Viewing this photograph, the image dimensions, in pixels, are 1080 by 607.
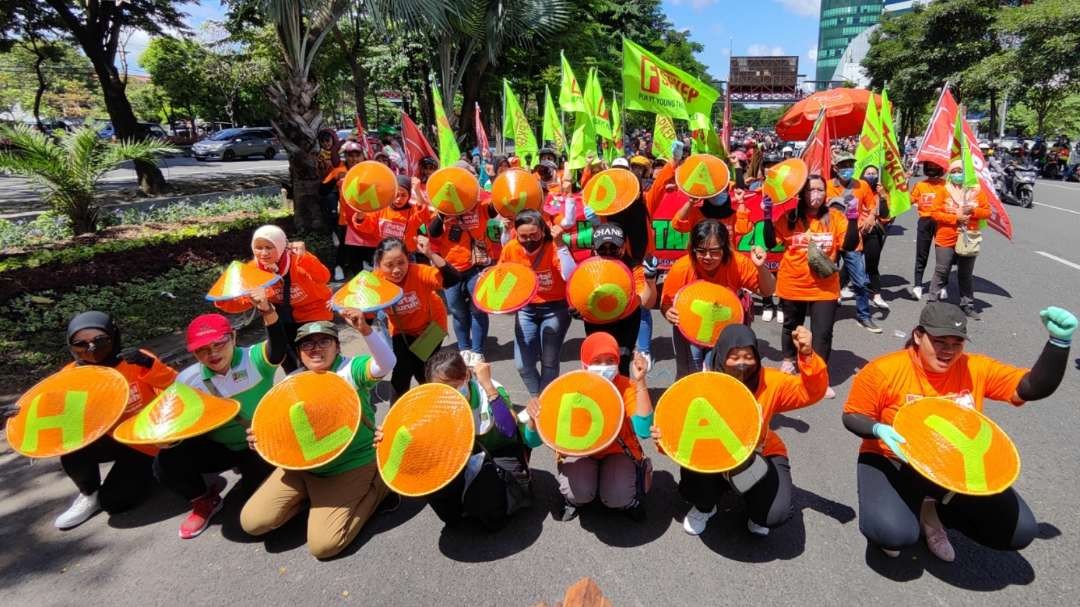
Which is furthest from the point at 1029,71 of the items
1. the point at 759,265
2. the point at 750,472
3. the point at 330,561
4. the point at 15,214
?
the point at 15,214

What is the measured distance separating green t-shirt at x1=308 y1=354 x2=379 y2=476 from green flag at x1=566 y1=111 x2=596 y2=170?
16.9 ft

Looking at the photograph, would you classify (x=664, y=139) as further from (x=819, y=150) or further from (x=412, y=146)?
(x=412, y=146)

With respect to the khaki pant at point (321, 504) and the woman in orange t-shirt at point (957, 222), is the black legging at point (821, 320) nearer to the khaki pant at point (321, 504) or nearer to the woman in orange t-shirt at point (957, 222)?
the woman in orange t-shirt at point (957, 222)

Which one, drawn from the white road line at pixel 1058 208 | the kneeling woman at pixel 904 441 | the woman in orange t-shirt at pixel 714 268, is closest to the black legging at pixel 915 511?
the kneeling woman at pixel 904 441

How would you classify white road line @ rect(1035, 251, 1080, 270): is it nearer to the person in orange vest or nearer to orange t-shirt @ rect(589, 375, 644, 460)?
the person in orange vest

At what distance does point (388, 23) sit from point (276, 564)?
8577 millimetres

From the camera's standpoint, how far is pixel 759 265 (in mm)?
3689

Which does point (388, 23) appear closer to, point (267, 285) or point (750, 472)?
point (267, 285)

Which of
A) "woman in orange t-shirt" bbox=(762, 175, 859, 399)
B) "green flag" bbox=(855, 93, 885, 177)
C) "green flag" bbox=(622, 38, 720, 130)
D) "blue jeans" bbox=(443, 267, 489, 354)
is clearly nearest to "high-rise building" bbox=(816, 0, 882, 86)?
"green flag" bbox=(855, 93, 885, 177)

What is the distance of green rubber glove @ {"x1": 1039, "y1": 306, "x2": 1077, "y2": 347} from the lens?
2225 mm

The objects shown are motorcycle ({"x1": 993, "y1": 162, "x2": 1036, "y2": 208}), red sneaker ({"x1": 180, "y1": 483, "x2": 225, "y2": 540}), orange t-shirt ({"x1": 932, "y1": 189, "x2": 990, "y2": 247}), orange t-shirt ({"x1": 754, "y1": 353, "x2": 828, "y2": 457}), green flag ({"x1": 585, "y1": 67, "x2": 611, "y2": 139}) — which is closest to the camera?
orange t-shirt ({"x1": 754, "y1": 353, "x2": 828, "y2": 457})

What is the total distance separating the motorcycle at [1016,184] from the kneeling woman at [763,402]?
47.1 feet

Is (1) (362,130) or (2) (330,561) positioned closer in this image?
(2) (330,561)

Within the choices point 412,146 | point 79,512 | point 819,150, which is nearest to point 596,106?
point 412,146
